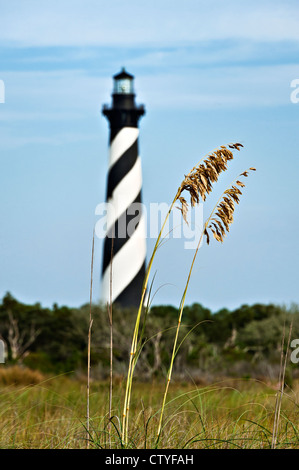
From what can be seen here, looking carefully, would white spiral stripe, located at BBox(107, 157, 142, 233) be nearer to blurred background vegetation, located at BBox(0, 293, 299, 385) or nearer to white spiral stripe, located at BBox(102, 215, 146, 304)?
white spiral stripe, located at BBox(102, 215, 146, 304)

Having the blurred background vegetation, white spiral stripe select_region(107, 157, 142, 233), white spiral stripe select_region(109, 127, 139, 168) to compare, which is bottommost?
the blurred background vegetation

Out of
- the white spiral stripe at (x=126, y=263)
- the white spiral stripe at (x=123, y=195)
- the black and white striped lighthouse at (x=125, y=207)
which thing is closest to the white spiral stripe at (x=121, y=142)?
the black and white striped lighthouse at (x=125, y=207)

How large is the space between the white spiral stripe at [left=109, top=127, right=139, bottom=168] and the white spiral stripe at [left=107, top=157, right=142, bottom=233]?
713mm

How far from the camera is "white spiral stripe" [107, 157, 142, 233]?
23.1 meters

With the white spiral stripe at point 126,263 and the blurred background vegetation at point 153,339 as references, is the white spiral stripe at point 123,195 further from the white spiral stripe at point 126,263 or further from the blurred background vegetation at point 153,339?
the blurred background vegetation at point 153,339

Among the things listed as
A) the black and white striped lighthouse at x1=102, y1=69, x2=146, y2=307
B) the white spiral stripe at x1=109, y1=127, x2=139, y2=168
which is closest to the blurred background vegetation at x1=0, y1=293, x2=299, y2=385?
the black and white striped lighthouse at x1=102, y1=69, x2=146, y2=307

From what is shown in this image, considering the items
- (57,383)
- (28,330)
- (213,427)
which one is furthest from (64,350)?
(213,427)

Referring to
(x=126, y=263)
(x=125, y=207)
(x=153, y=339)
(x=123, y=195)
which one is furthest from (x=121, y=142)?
(x=153, y=339)

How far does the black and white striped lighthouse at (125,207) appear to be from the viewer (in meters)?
22.9

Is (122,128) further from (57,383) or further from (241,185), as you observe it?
(241,185)

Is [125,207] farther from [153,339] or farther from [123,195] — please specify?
[153,339]

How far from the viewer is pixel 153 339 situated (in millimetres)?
17016

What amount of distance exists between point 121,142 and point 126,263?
14.5 feet

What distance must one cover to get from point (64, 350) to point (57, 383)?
893cm
